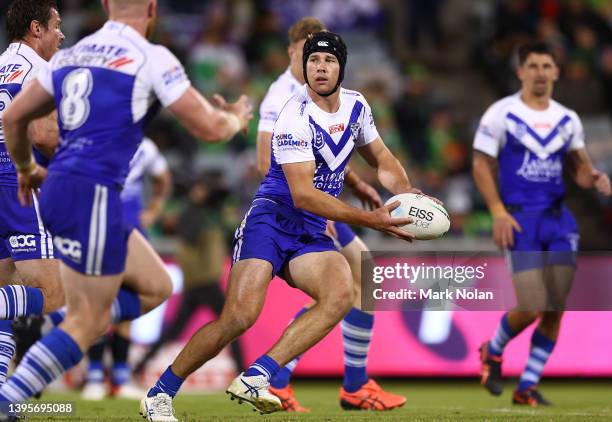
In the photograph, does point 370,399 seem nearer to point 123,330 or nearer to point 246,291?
point 246,291

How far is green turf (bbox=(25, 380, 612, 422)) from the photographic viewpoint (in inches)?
334

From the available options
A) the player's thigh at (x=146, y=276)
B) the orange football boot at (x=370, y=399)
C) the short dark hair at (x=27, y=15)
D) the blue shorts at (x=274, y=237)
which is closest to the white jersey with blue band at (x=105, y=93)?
the blue shorts at (x=274, y=237)

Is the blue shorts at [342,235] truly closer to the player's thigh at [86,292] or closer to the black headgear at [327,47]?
the black headgear at [327,47]

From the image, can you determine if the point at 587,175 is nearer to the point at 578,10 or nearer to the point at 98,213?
the point at 98,213

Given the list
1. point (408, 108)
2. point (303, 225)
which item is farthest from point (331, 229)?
point (408, 108)

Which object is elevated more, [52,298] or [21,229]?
[21,229]

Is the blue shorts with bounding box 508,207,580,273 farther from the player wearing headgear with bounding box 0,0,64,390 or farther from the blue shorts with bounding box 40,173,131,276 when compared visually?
the blue shorts with bounding box 40,173,131,276

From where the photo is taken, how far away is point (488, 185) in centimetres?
1018

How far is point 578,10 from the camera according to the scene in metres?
19.8

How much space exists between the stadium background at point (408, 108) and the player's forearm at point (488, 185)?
Result: 9.89 feet

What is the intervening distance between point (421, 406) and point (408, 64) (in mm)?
11320

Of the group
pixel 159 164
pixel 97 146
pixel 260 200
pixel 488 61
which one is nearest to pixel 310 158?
pixel 260 200

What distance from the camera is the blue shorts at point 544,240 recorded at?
10.0m

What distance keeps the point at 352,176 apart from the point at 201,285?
4466 millimetres
